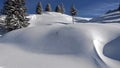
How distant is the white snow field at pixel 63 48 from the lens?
9.94 metres

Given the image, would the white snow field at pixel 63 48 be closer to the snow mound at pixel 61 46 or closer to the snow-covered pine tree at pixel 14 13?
the snow mound at pixel 61 46

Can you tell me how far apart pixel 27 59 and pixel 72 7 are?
243ft

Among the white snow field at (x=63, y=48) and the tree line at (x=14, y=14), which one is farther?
the tree line at (x=14, y=14)

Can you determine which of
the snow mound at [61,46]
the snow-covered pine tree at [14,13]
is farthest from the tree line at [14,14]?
the snow mound at [61,46]

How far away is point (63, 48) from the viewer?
11.2m

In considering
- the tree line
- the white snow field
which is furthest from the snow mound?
the tree line

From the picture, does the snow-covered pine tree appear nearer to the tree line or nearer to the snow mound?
the tree line

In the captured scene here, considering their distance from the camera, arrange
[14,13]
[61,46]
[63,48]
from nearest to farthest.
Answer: [63,48] → [61,46] → [14,13]

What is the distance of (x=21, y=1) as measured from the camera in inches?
1496

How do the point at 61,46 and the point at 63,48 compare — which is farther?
the point at 61,46

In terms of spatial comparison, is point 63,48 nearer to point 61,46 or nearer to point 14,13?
point 61,46

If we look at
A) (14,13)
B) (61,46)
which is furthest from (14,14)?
(61,46)

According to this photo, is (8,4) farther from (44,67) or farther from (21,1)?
(44,67)

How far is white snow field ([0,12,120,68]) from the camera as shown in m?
9.94
